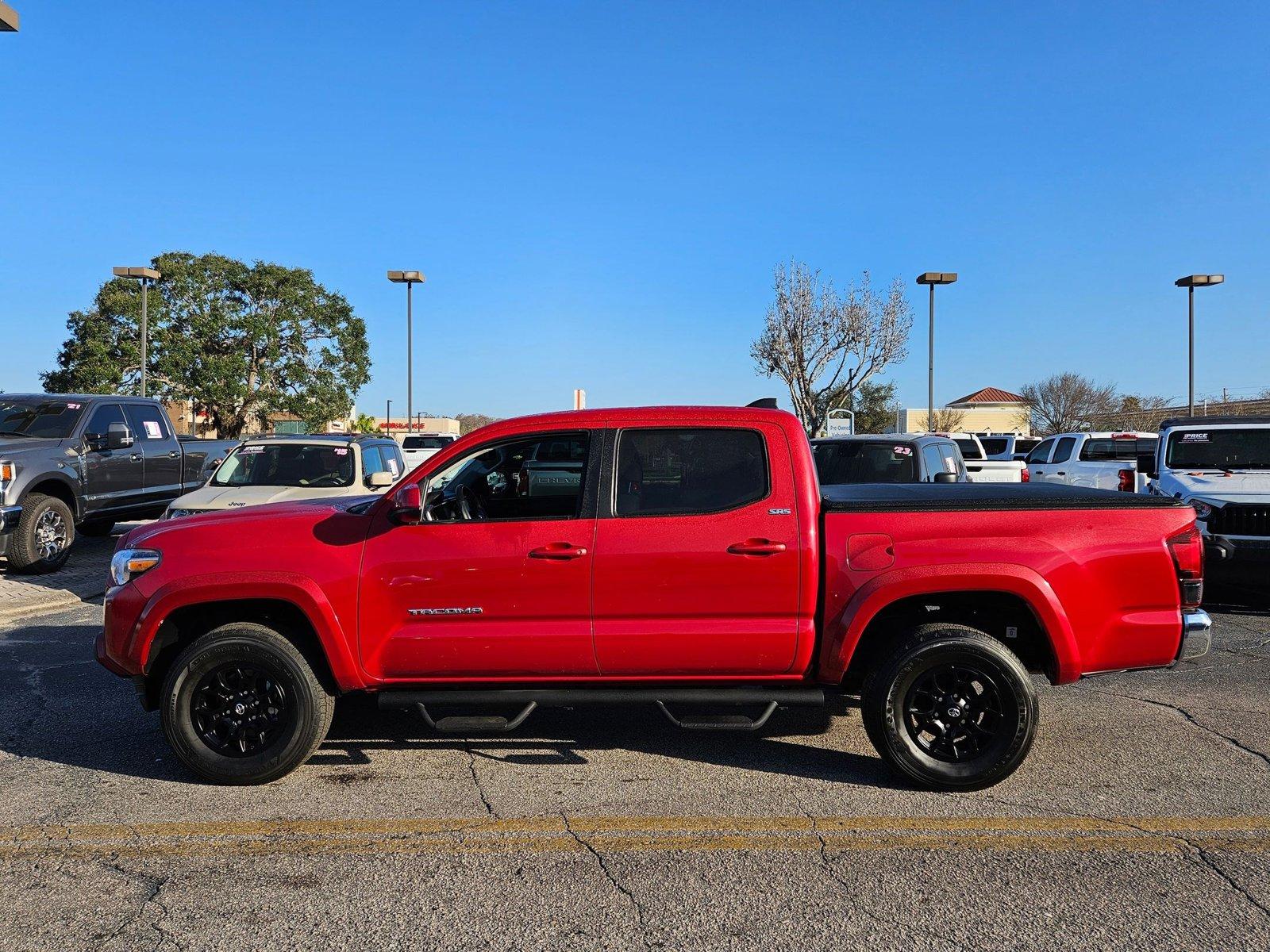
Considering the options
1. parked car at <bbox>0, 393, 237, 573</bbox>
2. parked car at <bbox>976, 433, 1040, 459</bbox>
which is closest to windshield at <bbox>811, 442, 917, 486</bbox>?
parked car at <bbox>0, 393, 237, 573</bbox>

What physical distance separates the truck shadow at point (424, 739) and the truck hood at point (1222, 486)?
225 inches

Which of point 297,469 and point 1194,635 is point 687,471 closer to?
point 1194,635

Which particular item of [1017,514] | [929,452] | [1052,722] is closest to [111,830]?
[1017,514]

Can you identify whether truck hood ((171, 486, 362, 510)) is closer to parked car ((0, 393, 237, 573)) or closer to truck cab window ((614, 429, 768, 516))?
parked car ((0, 393, 237, 573))

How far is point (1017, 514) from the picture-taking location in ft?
15.5

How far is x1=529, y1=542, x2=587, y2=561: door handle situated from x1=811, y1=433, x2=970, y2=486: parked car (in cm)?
663

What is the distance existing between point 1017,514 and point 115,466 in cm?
1199

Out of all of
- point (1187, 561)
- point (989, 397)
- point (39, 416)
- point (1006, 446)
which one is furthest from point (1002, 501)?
point (989, 397)

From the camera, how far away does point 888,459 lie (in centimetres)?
1117

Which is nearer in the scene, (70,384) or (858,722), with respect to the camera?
(858,722)

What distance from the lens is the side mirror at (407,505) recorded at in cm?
471

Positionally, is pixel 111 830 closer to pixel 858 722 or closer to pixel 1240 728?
pixel 858 722

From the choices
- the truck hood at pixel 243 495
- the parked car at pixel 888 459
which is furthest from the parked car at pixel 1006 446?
the truck hood at pixel 243 495

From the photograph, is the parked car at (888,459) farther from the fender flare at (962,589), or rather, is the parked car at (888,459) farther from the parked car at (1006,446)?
the parked car at (1006,446)
